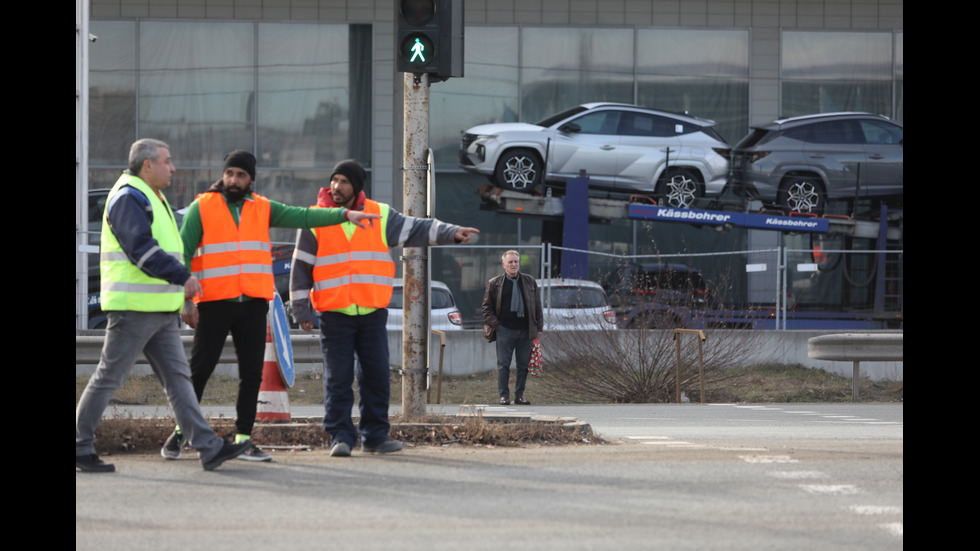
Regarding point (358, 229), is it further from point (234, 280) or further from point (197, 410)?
point (197, 410)

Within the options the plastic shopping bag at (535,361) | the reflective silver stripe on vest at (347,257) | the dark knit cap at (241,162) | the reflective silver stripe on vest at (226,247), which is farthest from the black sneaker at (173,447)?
the plastic shopping bag at (535,361)

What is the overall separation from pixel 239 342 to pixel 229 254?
521 millimetres

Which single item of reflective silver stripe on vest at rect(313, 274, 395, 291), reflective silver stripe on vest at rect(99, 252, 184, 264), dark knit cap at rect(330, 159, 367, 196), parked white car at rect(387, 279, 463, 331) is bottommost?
parked white car at rect(387, 279, 463, 331)

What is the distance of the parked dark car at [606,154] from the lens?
85.5 ft

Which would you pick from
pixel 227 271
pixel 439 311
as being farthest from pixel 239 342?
pixel 439 311

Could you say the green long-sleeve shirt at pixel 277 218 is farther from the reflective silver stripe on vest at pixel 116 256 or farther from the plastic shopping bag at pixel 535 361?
the plastic shopping bag at pixel 535 361

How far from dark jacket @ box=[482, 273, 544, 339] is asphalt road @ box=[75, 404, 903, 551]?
696 cm

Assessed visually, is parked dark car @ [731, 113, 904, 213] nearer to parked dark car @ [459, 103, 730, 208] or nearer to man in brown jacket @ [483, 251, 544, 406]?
parked dark car @ [459, 103, 730, 208]

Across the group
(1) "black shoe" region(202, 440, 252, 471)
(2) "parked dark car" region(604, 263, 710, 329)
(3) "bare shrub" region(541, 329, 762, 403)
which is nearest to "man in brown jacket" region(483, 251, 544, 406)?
(3) "bare shrub" region(541, 329, 762, 403)

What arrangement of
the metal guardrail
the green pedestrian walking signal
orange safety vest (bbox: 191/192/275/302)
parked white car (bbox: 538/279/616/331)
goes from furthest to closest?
parked white car (bbox: 538/279/616/331)
the metal guardrail
the green pedestrian walking signal
orange safety vest (bbox: 191/192/275/302)

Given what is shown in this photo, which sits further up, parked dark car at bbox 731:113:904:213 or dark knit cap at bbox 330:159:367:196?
parked dark car at bbox 731:113:904:213

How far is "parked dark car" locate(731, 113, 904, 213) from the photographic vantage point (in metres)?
26.6

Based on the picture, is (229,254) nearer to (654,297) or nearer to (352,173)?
(352,173)

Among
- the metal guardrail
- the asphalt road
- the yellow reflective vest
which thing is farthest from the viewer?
the metal guardrail
